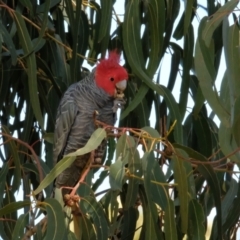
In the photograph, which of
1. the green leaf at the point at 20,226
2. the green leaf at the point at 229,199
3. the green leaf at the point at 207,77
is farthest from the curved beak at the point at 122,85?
the green leaf at the point at 20,226

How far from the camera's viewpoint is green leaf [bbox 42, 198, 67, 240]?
5.22ft

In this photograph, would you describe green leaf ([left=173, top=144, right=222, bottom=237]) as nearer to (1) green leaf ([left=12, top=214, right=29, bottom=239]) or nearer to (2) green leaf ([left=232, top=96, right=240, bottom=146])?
(2) green leaf ([left=232, top=96, right=240, bottom=146])

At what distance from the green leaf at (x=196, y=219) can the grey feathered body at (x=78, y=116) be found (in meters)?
0.58

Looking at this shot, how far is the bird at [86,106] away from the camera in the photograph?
238 centimetres


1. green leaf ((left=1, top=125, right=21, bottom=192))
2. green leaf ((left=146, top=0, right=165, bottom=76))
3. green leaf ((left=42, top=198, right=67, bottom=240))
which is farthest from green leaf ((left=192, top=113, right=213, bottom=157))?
green leaf ((left=42, top=198, right=67, bottom=240))

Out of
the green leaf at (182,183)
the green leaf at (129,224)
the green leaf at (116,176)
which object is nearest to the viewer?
the green leaf at (116,176)

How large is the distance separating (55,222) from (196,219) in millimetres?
377

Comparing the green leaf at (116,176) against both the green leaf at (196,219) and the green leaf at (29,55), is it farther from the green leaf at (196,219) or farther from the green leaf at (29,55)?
the green leaf at (29,55)

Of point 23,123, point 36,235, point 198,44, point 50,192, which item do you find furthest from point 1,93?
point 198,44

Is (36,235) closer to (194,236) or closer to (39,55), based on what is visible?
(194,236)

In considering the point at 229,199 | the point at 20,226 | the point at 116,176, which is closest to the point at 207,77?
the point at 116,176

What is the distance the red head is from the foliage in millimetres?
34

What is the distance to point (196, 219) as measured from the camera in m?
1.79

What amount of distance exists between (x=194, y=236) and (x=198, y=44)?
464mm
